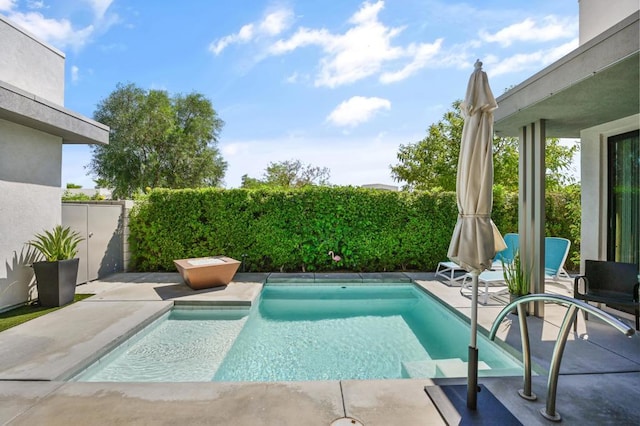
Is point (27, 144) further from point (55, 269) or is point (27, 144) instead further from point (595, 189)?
point (595, 189)

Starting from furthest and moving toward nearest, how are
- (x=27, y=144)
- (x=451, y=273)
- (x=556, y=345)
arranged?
1. (x=451, y=273)
2. (x=27, y=144)
3. (x=556, y=345)

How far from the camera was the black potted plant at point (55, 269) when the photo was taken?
6.10 meters

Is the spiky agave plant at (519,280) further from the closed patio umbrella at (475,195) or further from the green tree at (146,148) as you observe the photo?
the green tree at (146,148)

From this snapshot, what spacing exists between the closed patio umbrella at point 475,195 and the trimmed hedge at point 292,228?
683 cm

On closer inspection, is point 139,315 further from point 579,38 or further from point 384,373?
point 579,38

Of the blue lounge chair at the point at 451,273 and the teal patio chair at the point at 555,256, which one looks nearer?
the teal patio chair at the point at 555,256

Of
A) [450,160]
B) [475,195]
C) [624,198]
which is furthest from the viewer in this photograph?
[450,160]

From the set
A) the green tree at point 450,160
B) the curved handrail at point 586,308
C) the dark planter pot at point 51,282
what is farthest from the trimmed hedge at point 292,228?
the green tree at point 450,160

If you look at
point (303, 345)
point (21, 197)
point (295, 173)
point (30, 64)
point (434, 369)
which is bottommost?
point (303, 345)

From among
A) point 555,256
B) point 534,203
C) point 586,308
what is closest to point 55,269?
point 586,308

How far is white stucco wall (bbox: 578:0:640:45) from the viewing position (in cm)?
541

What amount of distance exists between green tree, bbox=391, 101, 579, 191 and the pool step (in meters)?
14.0

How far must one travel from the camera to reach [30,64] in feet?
21.0

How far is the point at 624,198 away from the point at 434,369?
4.52 m
